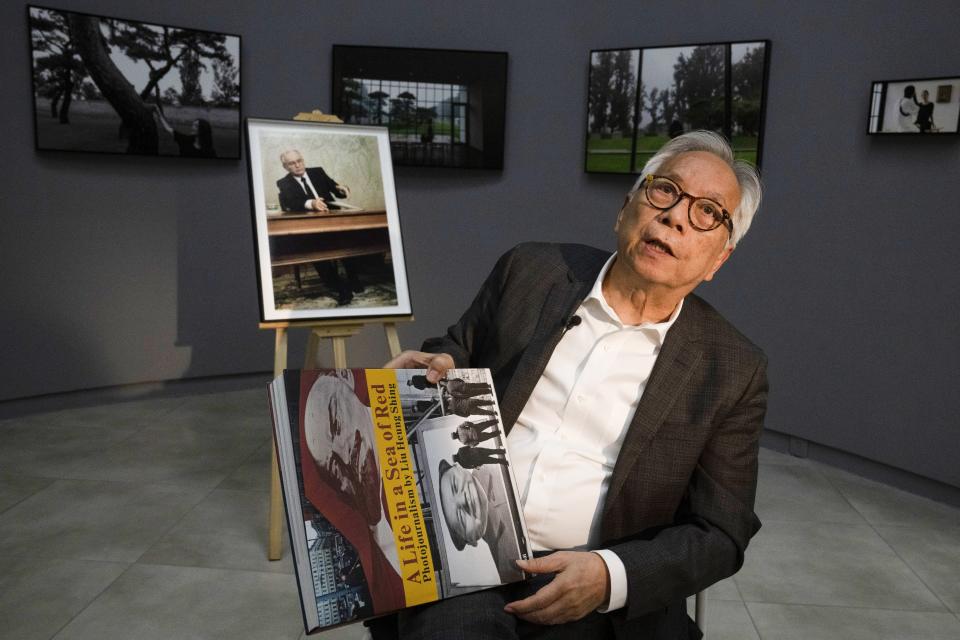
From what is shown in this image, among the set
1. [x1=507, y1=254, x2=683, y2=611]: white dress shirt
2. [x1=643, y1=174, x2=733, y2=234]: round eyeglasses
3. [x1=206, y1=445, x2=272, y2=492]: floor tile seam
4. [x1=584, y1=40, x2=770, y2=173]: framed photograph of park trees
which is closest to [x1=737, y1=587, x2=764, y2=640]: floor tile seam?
[x1=507, y1=254, x2=683, y2=611]: white dress shirt

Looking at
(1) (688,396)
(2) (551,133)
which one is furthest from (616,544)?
(2) (551,133)

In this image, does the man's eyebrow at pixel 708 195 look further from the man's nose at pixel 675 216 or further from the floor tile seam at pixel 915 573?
the floor tile seam at pixel 915 573

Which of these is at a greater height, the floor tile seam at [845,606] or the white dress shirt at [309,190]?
the white dress shirt at [309,190]

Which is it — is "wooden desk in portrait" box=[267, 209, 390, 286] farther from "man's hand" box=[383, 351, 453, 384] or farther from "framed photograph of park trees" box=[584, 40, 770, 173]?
"framed photograph of park trees" box=[584, 40, 770, 173]

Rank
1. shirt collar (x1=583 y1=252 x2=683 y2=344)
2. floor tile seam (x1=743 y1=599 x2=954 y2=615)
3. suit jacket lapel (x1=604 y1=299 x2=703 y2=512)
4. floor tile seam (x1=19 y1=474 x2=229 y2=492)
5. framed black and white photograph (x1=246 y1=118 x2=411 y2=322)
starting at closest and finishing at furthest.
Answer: suit jacket lapel (x1=604 y1=299 x2=703 y2=512), shirt collar (x1=583 y1=252 x2=683 y2=344), floor tile seam (x1=743 y1=599 x2=954 y2=615), framed black and white photograph (x1=246 y1=118 x2=411 y2=322), floor tile seam (x1=19 y1=474 x2=229 y2=492)

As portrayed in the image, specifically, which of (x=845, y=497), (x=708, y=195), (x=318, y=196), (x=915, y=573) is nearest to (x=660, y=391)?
(x=708, y=195)

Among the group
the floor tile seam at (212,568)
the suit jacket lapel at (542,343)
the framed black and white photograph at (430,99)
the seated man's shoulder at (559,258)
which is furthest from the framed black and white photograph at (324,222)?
the framed black and white photograph at (430,99)

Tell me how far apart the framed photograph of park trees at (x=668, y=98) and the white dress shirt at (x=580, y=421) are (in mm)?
2747

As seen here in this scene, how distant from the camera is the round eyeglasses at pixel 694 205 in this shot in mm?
1466

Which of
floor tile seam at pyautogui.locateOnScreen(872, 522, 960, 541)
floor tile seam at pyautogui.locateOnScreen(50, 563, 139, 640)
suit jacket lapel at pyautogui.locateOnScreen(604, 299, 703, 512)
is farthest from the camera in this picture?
floor tile seam at pyautogui.locateOnScreen(872, 522, 960, 541)

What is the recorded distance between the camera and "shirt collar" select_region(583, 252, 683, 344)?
1509mm

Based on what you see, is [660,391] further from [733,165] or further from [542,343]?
[733,165]

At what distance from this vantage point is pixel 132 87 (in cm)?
415

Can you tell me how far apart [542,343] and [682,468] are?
0.37 meters
